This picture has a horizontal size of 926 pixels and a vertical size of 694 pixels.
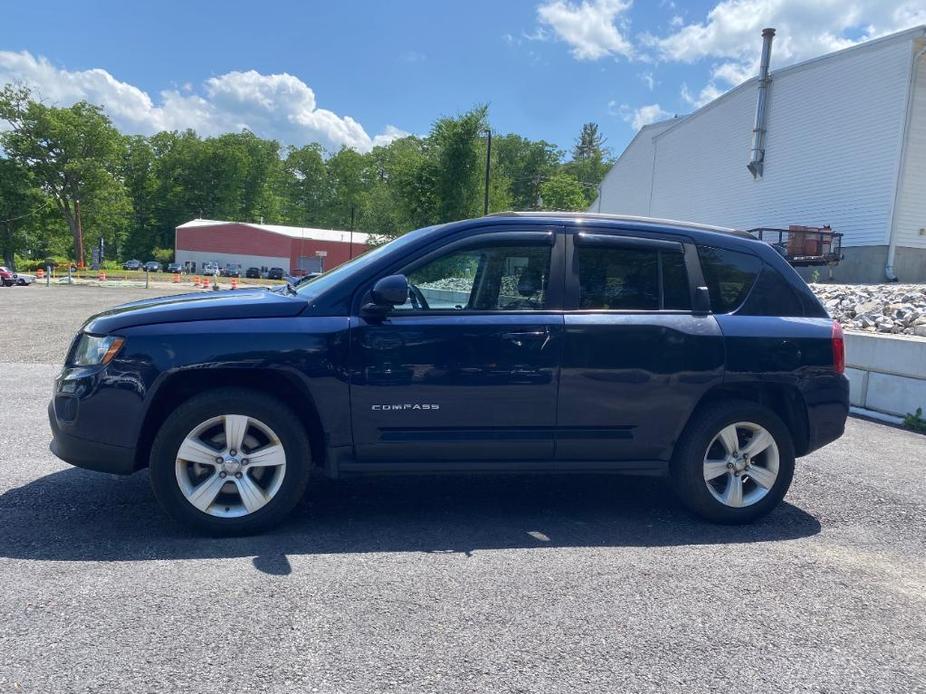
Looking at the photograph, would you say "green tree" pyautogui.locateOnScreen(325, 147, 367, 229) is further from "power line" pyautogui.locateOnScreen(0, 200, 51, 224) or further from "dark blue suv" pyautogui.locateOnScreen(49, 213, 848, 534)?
"dark blue suv" pyautogui.locateOnScreen(49, 213, 848, 534)

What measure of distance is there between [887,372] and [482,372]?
6.42 meters

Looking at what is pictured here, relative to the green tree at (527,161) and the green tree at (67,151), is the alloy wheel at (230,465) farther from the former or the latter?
the green tree at (527,161)

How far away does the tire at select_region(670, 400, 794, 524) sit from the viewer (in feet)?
13.9

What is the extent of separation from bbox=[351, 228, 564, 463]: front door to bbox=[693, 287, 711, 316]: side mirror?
35.7 inches

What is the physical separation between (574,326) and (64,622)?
297cm

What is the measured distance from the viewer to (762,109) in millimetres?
28531

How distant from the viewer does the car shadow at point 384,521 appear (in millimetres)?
3703

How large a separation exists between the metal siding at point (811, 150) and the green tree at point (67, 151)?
5292 cm

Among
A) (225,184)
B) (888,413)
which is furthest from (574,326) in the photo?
(225,184)

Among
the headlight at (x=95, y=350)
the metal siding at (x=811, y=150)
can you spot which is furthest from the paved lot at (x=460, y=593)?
the metal siding at (x=811, y=150)

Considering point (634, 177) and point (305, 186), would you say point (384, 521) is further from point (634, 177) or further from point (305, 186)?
point (305, 186)

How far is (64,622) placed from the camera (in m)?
2.87

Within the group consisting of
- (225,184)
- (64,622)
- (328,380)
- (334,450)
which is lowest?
(64,622)

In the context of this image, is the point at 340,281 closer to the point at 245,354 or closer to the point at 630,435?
the point at 245,354
